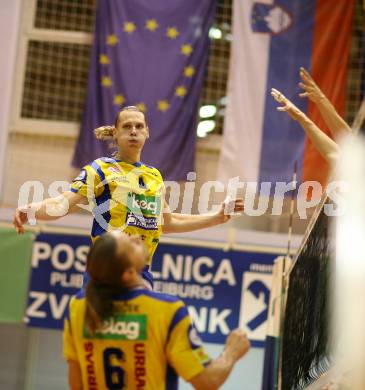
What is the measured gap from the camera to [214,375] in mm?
3289

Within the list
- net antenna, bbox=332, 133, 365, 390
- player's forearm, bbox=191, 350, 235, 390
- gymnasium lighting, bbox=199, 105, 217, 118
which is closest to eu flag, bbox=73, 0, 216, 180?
gymnasium lighting, bbox=199, 105, 217, 118

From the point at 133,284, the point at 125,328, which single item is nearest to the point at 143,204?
the point at 133,284

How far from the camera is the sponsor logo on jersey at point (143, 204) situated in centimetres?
500

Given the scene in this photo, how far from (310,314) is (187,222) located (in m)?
1.11

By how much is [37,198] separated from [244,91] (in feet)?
9.91

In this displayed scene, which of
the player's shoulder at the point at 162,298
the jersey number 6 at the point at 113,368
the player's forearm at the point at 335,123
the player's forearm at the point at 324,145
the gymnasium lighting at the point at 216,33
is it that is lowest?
the jersey number 6 at the point at 113,368

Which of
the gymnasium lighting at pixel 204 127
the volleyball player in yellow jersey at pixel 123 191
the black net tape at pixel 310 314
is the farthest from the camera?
the gymnasium lighting at pixel 204 127

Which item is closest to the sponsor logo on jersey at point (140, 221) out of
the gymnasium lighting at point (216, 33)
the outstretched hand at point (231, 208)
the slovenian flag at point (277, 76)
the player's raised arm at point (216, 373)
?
the outstretched hand at point (231, 208)

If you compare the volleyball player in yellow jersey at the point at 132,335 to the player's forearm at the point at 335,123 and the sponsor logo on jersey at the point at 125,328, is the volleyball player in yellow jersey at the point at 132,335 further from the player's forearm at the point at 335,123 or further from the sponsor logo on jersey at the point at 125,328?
the player's forearm at the point at 335,123

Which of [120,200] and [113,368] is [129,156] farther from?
[113,368]

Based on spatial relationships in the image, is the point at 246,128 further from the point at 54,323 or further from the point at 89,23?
the point at 54,323

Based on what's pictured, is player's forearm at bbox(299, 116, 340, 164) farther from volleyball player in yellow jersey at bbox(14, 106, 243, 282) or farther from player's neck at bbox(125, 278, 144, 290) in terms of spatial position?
player's neck at bbox(125, 278, 144, 290)

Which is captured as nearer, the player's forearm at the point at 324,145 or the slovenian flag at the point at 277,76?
the player's forearm at the point at 324,145

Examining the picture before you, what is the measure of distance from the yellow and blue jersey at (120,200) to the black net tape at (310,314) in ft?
3.15
